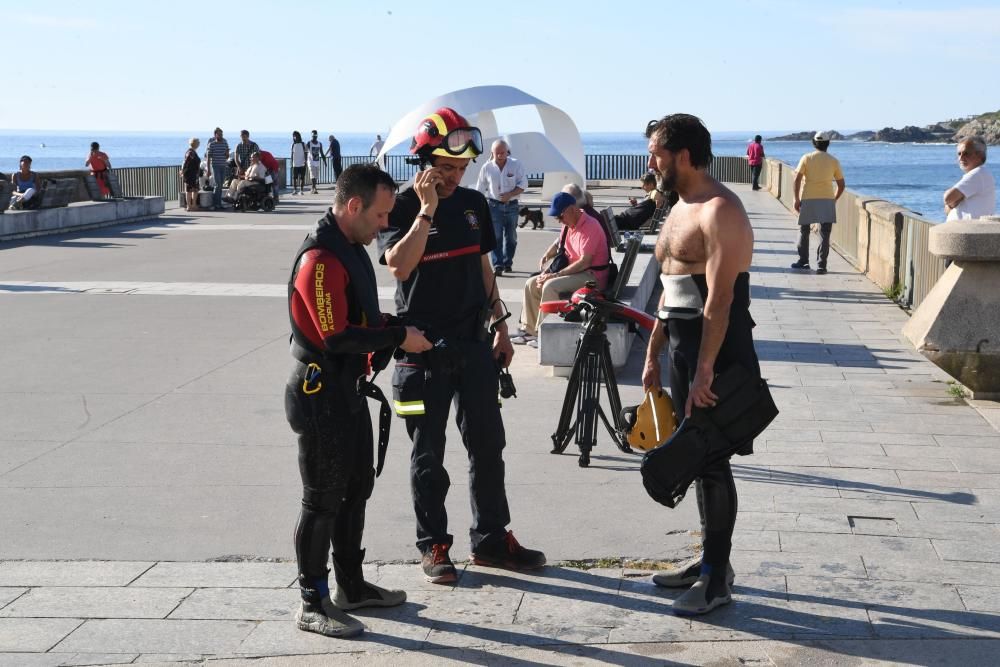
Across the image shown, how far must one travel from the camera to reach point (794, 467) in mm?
7047

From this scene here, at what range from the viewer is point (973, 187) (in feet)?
34.8

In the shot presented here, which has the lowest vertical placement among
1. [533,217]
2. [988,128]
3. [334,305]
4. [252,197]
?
[533,217]

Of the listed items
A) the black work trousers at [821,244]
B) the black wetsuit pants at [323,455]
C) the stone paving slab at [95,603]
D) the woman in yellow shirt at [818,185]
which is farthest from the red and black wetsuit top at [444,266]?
the black work trousers at [821,244]

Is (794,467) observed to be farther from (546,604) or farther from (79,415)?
(79,415)

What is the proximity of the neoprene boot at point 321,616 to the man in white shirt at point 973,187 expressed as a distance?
7.62 meters

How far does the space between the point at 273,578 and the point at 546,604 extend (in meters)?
1.18

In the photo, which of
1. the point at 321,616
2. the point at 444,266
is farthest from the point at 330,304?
the point at 321,616

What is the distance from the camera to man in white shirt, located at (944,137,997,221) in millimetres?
10617

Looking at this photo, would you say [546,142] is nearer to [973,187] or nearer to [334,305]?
[973,187]

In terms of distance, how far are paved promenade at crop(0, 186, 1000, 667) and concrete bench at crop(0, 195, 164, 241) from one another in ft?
37.0

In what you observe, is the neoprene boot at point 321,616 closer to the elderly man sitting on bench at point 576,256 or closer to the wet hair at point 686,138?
the wet hair at point 686,138

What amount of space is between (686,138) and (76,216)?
20.9 metres

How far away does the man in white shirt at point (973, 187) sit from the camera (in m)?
10.6

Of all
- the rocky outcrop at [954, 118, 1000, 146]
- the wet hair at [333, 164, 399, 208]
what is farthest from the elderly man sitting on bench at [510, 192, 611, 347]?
the rocky outcrop at [954, 118, 1000, 146]
